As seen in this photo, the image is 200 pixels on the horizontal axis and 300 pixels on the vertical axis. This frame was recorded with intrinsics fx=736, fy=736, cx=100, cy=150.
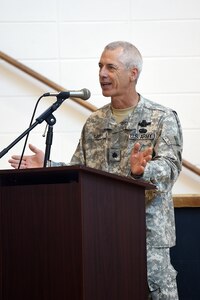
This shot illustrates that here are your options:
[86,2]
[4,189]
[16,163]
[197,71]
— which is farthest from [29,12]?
[4,189]

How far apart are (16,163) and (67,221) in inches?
30.8

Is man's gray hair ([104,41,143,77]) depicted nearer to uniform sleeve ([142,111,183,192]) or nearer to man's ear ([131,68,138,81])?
man's ear ([131,68,138,81])

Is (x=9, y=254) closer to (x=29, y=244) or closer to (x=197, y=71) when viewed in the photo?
(x=29, y=244)

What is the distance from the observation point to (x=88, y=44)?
4.04 metres

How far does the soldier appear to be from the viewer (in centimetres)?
279

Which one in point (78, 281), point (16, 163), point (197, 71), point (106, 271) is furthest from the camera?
point (197, 71)

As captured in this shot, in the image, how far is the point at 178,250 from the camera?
3.78 metres

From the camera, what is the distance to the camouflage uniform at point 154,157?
2.77 m

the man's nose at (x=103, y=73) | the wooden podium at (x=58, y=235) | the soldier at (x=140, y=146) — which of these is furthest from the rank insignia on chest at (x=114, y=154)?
the wooden podium at (x=58, y=235)

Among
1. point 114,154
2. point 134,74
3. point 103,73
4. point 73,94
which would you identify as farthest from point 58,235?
point 134,74

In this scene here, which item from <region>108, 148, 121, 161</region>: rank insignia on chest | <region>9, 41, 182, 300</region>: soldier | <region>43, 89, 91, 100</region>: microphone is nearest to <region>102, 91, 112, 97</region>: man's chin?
<region>9, 41, 182, 300</region>: soldier

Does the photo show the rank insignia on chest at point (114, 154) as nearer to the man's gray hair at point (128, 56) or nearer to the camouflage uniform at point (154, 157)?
the camouflage uniform at point (154, 157)

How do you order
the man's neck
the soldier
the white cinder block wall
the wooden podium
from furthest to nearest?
1. the white cinder block wall
2. the man's neck
3. the soldier
4. the wooden podium

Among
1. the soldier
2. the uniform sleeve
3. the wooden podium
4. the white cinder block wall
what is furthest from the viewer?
the white cinder block wall
